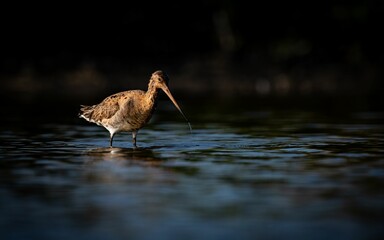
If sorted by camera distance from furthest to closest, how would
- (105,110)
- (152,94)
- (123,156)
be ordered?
(105,110) → (152,94) → (123,156)

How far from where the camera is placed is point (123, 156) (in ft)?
54.0

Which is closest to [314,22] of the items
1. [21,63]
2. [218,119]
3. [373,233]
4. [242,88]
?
[242,88]

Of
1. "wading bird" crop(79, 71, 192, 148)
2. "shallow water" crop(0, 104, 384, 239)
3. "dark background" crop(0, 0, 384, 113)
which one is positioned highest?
"dark background" crop(0, 0, 384, 113)

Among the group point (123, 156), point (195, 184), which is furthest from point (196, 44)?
point (195, 184)

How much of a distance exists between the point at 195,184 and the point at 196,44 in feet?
113

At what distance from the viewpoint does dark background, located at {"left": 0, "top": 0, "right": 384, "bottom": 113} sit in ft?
146

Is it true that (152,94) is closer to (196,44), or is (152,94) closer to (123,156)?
(123,156)

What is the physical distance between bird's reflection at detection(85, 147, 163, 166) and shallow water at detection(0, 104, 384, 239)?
0.02 m

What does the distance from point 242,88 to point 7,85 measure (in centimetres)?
963

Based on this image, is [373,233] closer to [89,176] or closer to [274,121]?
[89,176]

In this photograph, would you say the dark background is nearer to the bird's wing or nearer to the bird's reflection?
the bird's wing

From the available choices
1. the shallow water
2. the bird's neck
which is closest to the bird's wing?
the shallow water

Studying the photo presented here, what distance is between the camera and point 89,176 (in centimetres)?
1385

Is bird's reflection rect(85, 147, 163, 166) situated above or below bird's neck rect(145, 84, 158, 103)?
below
